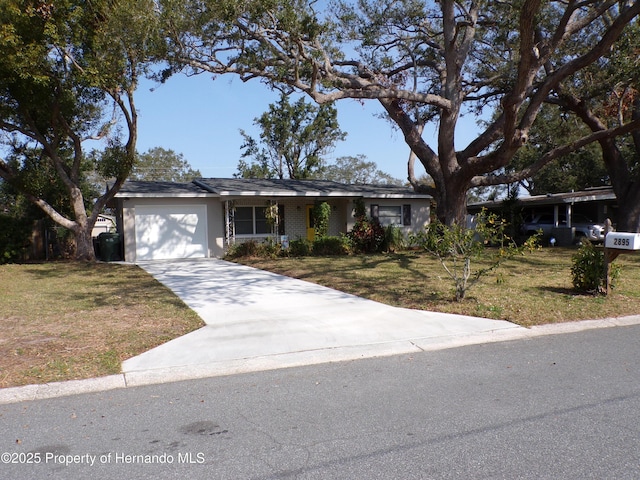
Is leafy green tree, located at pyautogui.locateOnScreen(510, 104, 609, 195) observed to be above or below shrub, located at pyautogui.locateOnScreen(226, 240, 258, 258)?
above

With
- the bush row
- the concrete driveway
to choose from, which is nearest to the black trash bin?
the bush row

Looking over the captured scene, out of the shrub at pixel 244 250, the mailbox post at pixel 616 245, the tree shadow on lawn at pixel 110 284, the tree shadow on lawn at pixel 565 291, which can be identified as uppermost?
the mailbox post at pixel 616 245

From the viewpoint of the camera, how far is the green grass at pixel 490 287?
29.7 ft

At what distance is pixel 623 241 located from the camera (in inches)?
358

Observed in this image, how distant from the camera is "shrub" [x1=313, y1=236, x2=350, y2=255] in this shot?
20.4 meters

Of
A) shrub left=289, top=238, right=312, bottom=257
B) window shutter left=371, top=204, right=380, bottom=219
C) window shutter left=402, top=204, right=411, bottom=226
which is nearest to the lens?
shrub left=289, top=238, right=312, bottom=257

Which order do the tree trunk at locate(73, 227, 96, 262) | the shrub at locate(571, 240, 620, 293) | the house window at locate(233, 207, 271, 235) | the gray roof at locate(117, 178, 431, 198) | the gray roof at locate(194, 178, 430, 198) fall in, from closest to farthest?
1. the shrub at locate(571, 240, 620, 293)
2. the tree trunk at locate(73, 227, 96, 262)
3. the gray roof at locate(117, 178, 431, 198)
4. the gray roof at locate(194, 178, 430, 198)
5. the house window at locate(233, 207, 271, 235)

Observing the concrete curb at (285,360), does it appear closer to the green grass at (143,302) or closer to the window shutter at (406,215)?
the green grass at (143,302)

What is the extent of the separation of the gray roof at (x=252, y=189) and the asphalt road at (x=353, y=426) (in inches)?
598

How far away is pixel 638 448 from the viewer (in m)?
3.75

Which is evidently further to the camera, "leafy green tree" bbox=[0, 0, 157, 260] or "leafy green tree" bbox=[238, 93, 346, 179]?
"leafy green tree" bbox=[238, 93, 346, 179]

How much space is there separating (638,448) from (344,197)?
2008 centimetres

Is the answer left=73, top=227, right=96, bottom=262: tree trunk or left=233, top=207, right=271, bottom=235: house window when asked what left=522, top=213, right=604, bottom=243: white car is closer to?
left=233, top=207, right=271, bottom=235: house window

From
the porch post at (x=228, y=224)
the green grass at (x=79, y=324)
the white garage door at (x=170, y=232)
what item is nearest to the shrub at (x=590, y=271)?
the green grass at (x=79, y=324)
